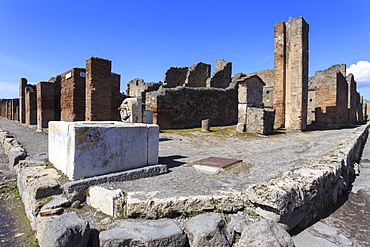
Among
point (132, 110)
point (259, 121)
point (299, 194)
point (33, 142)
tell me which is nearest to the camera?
point (299, 194)

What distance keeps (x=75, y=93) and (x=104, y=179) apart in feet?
22.6

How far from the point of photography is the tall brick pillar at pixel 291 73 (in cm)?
1227

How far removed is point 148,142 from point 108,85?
17.9 ft

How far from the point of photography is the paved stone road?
230 centimetres

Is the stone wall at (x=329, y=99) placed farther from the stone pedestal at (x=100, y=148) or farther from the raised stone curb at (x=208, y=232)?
the raised stone curb at (x=208, y=232)

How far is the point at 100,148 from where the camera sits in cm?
316

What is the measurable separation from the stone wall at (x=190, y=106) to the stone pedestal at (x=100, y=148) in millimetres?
8360

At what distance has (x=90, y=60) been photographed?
7.76m

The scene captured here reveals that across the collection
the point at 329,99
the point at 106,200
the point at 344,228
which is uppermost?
the point at 329,99

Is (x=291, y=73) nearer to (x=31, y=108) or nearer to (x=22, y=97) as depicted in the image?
(x=31, y=108)

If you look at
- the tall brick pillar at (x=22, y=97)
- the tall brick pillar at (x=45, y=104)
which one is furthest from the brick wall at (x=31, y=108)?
the tall brick pillar at (x=22, y=97)

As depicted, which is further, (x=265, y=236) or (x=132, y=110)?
(x=132, y=110)

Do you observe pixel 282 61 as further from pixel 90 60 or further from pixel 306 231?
pixel 306 231

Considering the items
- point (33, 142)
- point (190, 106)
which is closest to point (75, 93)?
point (33, 142)
